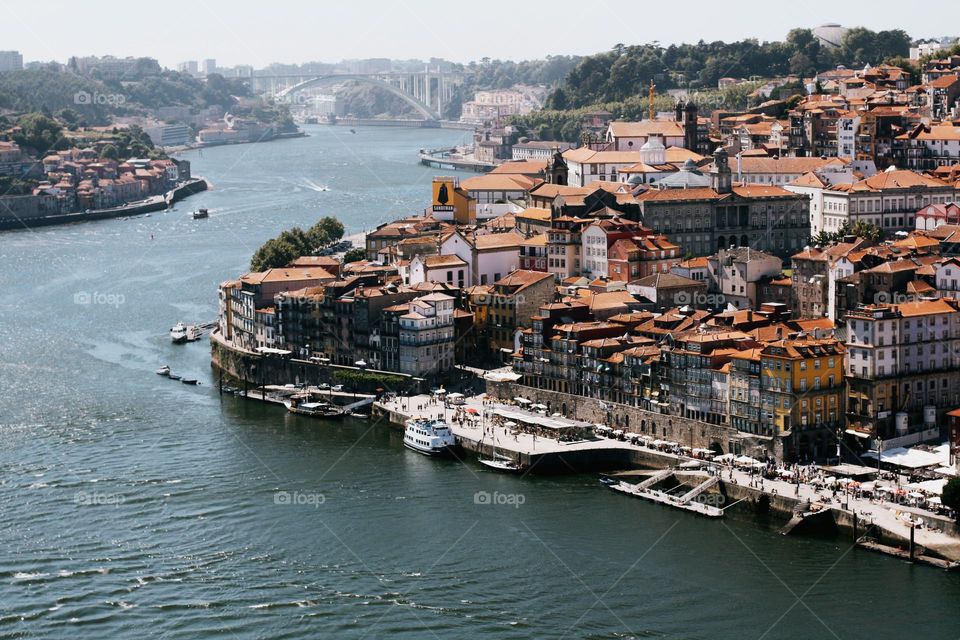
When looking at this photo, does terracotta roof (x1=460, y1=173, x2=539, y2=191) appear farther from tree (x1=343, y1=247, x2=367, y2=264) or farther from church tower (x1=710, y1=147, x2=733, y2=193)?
church tower (x1=710, y1=147, x2=733, y2=193)

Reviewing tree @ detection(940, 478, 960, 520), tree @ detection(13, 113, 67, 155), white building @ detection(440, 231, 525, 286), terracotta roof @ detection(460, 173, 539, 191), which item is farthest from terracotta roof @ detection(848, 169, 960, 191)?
tree @ detection(13, 113, 67, 155)

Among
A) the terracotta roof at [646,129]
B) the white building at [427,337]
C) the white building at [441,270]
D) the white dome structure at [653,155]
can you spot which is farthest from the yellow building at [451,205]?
the white building at [427,337]

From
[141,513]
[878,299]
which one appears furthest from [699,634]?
[878,299]

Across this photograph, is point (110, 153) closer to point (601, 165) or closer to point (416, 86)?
point (601, 165)

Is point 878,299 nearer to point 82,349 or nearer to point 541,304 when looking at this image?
point 541,304

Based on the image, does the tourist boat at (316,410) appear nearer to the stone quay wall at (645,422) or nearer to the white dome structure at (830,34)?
the stone quay wall at (645,422)

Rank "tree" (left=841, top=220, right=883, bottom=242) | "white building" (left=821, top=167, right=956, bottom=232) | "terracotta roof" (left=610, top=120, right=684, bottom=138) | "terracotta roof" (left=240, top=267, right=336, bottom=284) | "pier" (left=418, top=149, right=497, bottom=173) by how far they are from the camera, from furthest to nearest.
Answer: "pier" (left=418, top=149, right=497, bottom=173) < "terracotta roof" (left=610, top=120, right=684, bottom=138) < "white building" (left=821, top=167, right=956, bottom=232) < "terracotta roof" (left=240, top=267, right=336, bottom=284) < "tree" (left=841, top=220, right=883, bottom=242)
